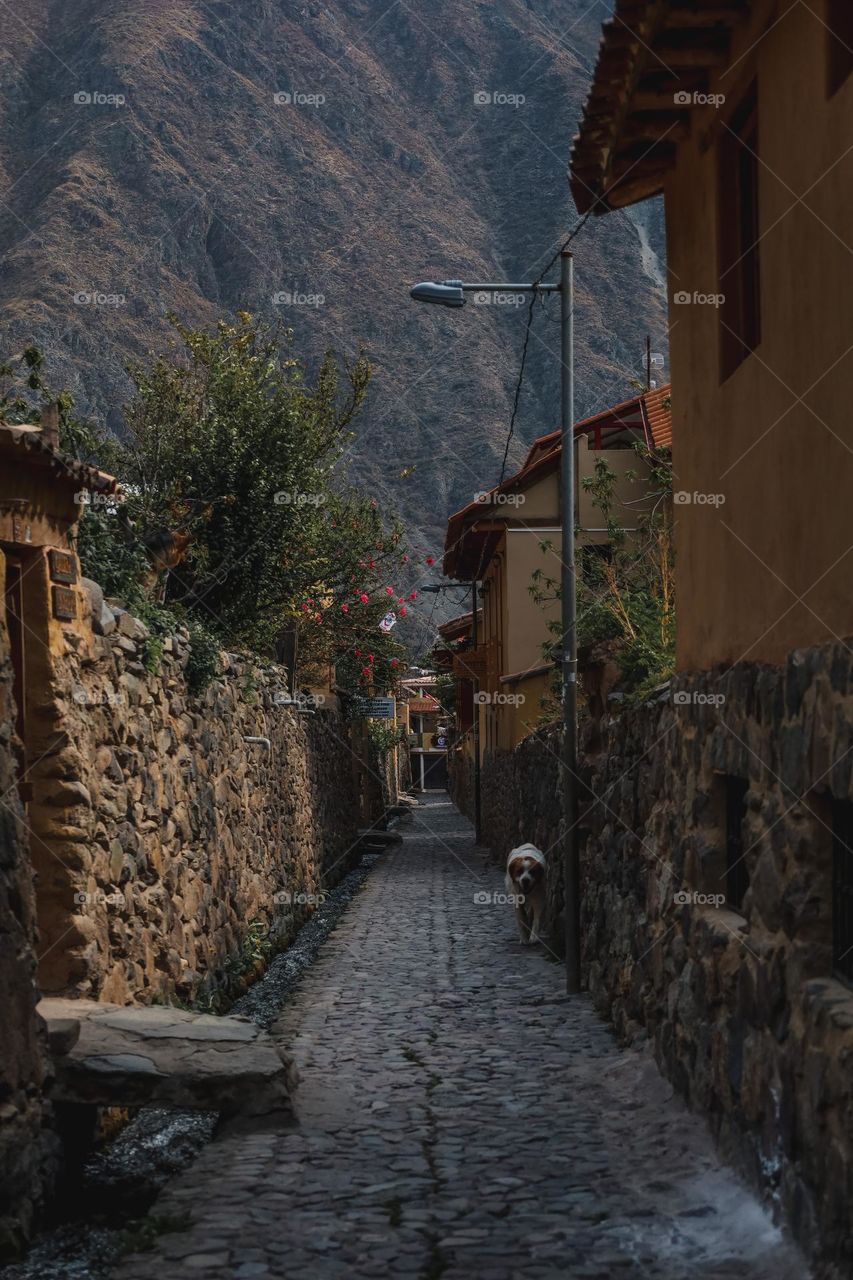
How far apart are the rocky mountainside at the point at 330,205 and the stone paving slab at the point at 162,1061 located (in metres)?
59.4

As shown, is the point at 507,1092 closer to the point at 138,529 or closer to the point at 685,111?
the point at 685,111

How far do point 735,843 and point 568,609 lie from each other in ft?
16.4

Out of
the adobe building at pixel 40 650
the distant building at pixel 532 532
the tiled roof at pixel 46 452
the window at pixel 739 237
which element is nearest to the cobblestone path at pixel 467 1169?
the adobe building at pixel 40 650

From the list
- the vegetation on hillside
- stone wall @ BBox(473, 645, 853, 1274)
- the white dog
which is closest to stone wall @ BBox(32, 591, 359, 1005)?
the vegetation on hillside

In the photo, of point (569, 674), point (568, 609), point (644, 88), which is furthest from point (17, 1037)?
point (568, 609)

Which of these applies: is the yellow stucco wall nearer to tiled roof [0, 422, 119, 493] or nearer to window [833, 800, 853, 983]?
window [833, 800, 853, 983]

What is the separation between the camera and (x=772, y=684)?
5719 mm

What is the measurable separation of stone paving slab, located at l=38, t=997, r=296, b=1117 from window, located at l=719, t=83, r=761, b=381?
14.2 feet

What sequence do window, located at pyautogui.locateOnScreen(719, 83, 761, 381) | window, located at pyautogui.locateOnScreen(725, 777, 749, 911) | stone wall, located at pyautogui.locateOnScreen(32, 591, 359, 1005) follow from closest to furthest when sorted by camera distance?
window, located at pyautogui.locateOnScreen(719, 83, 761, 381)
window, located at pyautogui.locateOnScreen(725, 777, 749, 911)
stone wall, located at pyautogui.locateOnScreen(32, 591, 359, 1005)

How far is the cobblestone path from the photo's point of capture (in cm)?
525

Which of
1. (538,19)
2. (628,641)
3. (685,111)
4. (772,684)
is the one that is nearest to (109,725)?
(772,684)

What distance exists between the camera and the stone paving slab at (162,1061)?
20.7 feet

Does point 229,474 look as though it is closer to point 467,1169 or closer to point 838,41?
point 467,1169

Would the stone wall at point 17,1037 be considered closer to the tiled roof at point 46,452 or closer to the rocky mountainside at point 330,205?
the tiled roof at point 46,452
